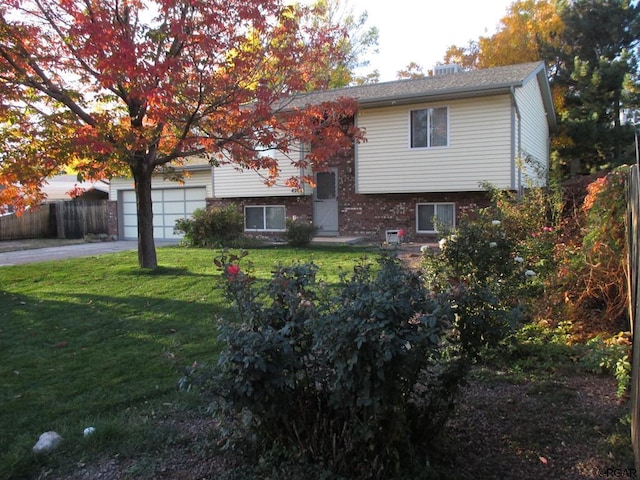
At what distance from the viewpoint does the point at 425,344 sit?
8.27 feet

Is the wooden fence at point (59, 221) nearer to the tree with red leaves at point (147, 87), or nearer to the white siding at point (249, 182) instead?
the white siding at point (249, 182)

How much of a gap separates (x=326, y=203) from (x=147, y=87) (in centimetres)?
1107

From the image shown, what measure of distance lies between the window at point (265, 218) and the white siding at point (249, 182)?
0.80 m

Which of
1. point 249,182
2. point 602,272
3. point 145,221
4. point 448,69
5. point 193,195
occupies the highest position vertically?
point 448,69

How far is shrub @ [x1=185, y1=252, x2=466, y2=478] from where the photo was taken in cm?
247

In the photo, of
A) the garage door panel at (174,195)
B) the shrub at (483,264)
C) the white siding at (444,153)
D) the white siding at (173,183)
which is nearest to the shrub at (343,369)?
the shrub at (483,264)

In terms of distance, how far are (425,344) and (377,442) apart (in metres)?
0.66

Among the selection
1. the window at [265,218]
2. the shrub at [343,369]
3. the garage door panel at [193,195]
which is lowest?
the shrub at [343,369]

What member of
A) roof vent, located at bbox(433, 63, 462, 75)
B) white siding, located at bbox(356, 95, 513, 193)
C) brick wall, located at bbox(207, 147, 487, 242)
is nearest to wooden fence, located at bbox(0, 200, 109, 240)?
brick wall, located at bbox(207, 147, 487, 242)

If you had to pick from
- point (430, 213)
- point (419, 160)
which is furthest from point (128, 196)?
point (430, 213)

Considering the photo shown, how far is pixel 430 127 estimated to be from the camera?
16297 millimetres

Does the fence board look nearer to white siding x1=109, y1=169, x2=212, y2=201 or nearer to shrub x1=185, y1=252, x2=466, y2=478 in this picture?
white siding x1=109, y1=169, x2=212, y2=201

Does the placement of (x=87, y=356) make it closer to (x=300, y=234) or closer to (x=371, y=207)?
(x=300, y=234)

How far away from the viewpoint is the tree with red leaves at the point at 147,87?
8.49 metres
